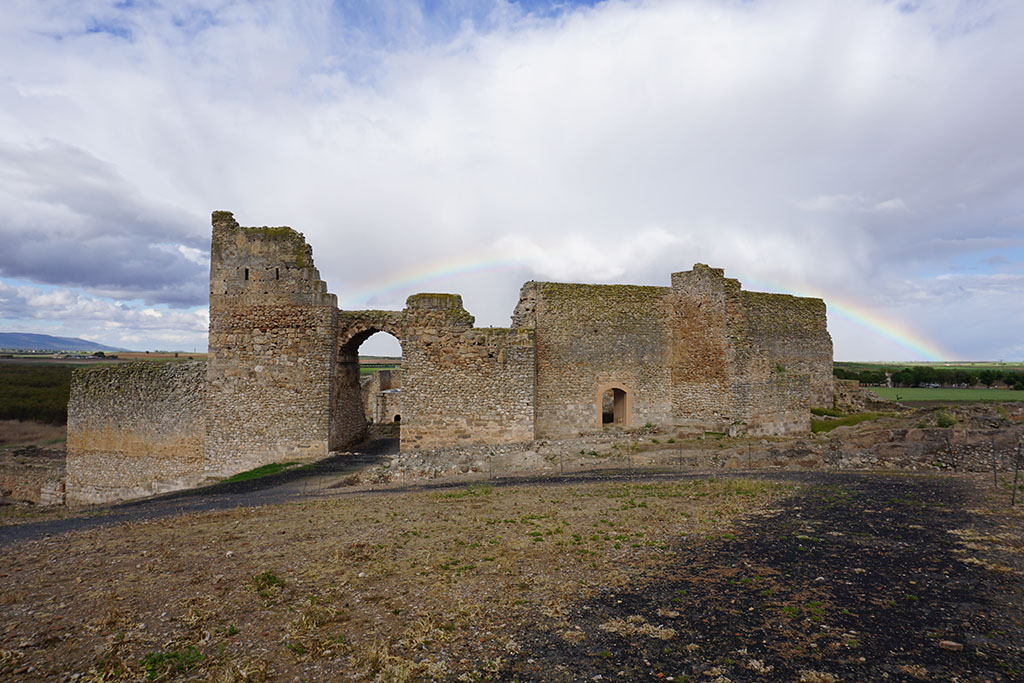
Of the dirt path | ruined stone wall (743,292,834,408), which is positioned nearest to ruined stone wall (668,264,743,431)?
ruined stone wall (743,292,834,408)

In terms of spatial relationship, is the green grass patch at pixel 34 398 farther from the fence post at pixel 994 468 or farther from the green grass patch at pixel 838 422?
the fence post at pixel 994 468

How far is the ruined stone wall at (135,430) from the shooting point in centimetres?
2003

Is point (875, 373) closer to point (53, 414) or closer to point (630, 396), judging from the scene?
point (630, 396)

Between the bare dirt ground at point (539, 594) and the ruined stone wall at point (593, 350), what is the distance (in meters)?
10.4

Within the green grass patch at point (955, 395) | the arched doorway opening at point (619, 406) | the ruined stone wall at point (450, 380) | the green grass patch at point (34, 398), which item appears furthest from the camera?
the green grass patch at point (34, 398)

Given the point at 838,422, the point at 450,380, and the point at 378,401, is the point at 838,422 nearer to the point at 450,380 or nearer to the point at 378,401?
the point at 450,380

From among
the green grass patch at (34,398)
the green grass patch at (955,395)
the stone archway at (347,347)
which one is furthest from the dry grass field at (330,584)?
the green grass patch at (34,398)

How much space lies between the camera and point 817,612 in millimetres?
6051

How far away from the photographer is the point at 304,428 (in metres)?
19.5

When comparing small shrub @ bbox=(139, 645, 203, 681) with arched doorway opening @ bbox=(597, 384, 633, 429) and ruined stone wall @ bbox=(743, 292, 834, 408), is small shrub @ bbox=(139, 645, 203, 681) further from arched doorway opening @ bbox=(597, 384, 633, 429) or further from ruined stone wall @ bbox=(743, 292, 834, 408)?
ruined stone wall @ bbox=(743, 292, 834, 408)

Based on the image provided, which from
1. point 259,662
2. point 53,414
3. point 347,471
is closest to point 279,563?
point 259,662

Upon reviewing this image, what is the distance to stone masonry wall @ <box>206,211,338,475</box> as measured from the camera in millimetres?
19531

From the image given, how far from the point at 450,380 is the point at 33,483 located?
18984mm

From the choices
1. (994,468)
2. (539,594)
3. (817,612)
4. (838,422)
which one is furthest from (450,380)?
(838,422)
